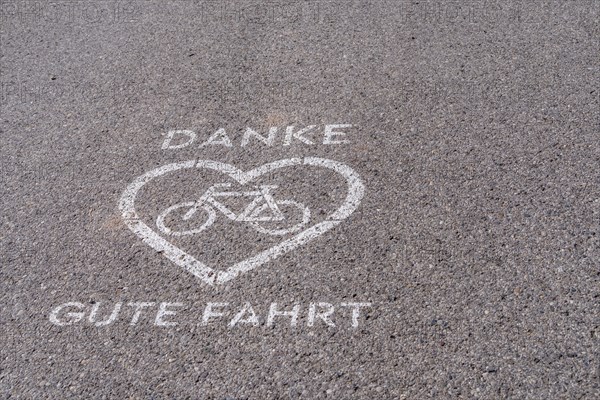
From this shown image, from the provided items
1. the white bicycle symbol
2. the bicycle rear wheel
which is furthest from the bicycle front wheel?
the bicycle rear wheel

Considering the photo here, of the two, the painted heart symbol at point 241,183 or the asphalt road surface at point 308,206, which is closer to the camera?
the asphalt road surface at point 308,206

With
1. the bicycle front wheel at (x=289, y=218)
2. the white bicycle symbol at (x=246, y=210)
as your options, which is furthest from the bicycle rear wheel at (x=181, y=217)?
the bicycle front wheel at (x=289, y=218)

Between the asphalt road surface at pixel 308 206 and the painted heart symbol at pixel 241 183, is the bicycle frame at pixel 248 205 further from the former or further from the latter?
the painted heart symbol at pixel 241 183

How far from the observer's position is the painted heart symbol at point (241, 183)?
4.16m

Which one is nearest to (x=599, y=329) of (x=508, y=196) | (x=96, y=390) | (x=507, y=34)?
(x=508, y=196)

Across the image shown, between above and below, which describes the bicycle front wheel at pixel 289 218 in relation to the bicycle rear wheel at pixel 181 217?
above

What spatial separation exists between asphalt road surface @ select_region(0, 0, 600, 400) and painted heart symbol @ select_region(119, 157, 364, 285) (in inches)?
0.5

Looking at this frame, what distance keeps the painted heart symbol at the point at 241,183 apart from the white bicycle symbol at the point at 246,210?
8cm

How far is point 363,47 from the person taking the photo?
6.30 metres

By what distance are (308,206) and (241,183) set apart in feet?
1.49

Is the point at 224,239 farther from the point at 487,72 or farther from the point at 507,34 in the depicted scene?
the point at 507,34

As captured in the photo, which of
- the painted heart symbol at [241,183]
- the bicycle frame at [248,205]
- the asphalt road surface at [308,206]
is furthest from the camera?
the bicycle frame at [248,205]

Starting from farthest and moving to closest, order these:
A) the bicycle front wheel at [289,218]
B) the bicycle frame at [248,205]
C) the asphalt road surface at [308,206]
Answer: the bicycle frame at [248,205]
the bicycle front wheel at [289,218]
the asphalt road surface at [308,206]

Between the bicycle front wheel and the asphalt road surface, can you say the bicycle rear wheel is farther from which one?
the bicycle front wheel
